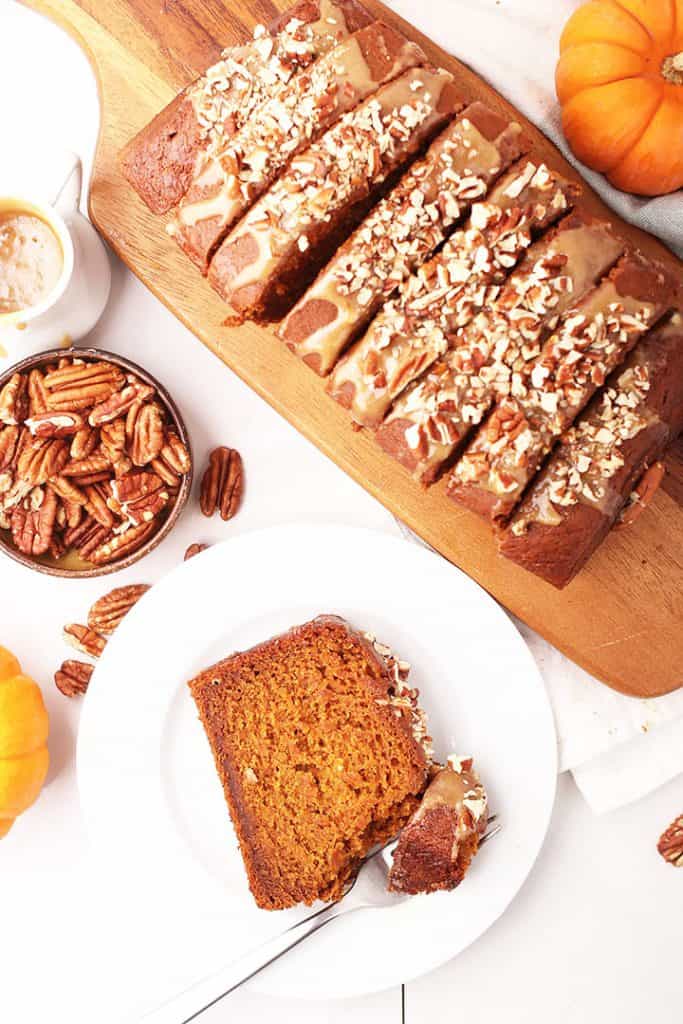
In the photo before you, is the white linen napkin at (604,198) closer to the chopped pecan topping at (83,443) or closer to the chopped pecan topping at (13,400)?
the chopped pecan topping at (83,443)

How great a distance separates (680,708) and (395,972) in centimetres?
88

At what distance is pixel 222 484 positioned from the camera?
7.20 ft

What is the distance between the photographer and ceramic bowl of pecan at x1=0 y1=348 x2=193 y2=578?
2.07m

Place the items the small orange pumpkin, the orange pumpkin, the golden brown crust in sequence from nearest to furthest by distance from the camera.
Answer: the golden brown crust, the orange pumpkin, the small orange pumpkin

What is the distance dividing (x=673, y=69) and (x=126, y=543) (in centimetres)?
155

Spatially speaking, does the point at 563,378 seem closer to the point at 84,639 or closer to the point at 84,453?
the point at 84,453

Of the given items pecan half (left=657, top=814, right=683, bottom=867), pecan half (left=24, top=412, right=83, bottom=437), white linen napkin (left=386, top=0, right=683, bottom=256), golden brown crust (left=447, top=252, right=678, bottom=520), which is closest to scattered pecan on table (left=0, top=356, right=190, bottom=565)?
pecan half (left=24, top=412, right=83, bottom=437)

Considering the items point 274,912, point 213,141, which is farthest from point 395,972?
point 213,141

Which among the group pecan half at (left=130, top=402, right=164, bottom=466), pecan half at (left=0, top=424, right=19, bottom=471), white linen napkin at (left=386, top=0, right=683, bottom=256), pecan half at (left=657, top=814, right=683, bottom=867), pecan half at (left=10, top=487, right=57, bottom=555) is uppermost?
white linen napkin at (left=386, top=0, right=683, bottom=256)

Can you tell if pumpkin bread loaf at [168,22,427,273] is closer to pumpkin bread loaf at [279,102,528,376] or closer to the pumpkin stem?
pumpkin bread loaf at [279,102,528,376]

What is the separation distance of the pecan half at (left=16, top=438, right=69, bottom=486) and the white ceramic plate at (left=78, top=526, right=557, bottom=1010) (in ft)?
1.18

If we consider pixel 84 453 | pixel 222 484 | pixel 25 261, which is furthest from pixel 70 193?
pixel 222 484

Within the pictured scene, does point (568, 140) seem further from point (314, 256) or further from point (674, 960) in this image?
point (674, 960)

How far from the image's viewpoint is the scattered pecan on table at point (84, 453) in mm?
2070
